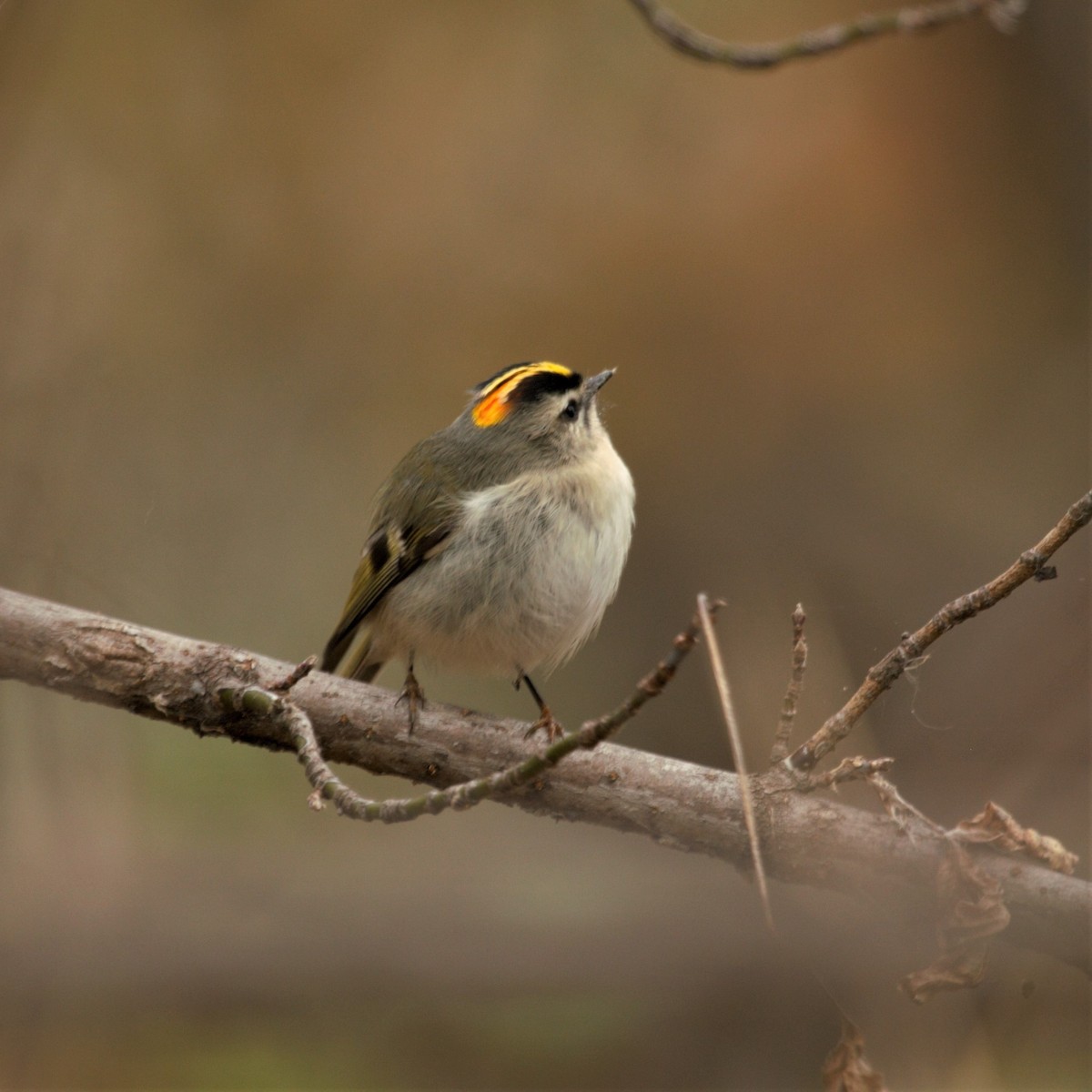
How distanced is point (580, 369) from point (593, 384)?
209cm

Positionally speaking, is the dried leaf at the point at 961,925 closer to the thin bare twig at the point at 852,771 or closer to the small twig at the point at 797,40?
the thin bare twig at the point at 852,771

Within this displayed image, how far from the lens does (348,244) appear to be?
5691 mm

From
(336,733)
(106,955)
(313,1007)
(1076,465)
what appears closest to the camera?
(336,733)

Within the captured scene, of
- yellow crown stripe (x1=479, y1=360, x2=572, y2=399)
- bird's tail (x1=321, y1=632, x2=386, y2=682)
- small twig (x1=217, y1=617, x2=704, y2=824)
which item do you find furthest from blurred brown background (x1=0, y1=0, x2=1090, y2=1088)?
small twig (x1=217, y1=617, x2=704, y2=824)

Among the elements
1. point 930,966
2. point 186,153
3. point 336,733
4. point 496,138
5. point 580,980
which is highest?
point 496,138

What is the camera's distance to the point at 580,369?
208 inches

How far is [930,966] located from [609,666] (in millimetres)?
3259

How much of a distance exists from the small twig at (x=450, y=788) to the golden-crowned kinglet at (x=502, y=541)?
0.57 meters

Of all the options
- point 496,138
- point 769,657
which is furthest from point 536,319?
point 769,657

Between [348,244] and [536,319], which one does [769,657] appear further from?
[348,244]

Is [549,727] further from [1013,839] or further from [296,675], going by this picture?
[1013,839]

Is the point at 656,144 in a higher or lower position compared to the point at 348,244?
higher

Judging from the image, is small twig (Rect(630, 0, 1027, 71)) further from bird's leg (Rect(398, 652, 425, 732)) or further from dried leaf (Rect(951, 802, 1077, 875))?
dried leaf (Rect(951, 802, 1077, 875))

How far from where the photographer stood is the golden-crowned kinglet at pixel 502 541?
288 centimetres
